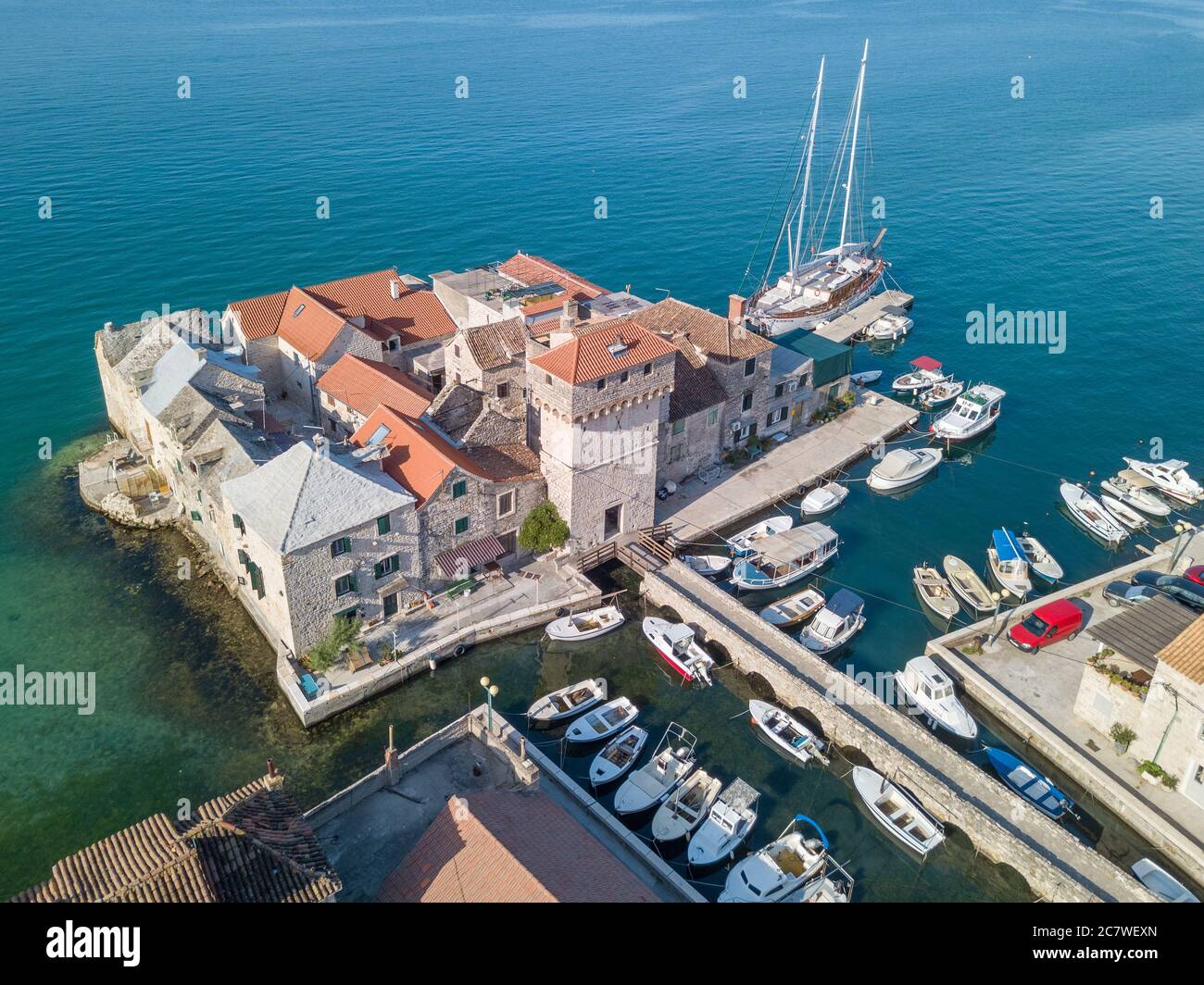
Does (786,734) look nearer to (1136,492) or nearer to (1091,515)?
(1091,515)

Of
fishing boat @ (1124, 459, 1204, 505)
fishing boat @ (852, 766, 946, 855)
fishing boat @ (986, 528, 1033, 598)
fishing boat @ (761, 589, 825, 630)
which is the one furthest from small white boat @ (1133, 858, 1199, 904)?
fishing boat @ (1124, 459, 1204, 505)

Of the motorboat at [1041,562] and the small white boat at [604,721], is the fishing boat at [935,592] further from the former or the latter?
the small white boat at [604,721]

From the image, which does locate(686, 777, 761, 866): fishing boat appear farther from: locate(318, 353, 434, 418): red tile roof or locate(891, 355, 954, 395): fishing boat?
locate(891, 355, 954, 395): fishing boat

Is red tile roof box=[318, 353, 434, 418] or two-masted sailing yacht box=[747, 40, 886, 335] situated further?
two-masted sailing yacht box=[747, 40, 886, 335]

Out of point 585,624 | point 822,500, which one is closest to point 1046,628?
point 822,500

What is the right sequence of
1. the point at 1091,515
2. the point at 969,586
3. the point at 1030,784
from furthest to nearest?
the point at 1091,515 → the point at 969,586 → the point at 1030,784

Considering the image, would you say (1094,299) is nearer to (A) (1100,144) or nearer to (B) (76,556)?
(A) (1100,144)
